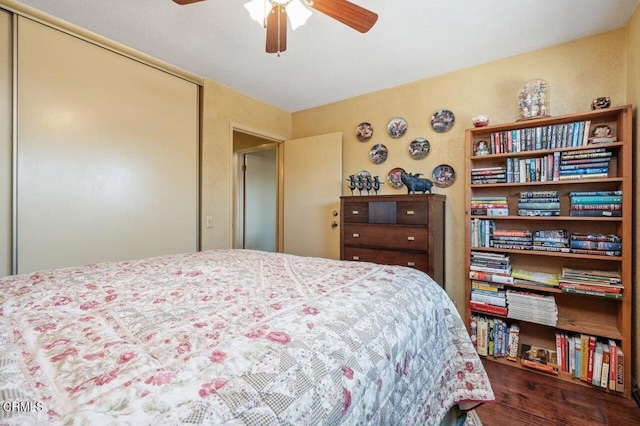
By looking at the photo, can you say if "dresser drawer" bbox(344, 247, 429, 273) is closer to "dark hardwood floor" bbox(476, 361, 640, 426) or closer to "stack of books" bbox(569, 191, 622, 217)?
"dark hardwood floor" bbox(476, 361, 640, 426)

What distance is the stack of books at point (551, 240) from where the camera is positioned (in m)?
2.04

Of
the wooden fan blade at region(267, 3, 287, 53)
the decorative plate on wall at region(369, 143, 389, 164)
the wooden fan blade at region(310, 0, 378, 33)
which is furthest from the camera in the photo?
the decorative plate on wall at region(369, 143, 389, 164)

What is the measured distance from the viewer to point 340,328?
2.56 feet

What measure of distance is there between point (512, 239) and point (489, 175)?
21.0 inches

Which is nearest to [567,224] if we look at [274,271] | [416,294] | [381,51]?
[416,294]

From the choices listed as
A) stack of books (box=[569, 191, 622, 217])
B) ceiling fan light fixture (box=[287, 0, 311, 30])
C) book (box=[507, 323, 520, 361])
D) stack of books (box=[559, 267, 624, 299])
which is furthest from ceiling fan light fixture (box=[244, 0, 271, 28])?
book (box=[507, 323, 520, 361])

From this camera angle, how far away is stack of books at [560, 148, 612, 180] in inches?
74.7

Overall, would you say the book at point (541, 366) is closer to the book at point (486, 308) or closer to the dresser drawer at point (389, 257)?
the book at point (486, 308)

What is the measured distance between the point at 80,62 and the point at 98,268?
1.63 metres

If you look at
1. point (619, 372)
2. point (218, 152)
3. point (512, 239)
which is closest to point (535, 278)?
point (512, 239)

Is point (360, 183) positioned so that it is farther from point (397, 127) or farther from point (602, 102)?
point (602, 102)

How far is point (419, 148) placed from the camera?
2805mm

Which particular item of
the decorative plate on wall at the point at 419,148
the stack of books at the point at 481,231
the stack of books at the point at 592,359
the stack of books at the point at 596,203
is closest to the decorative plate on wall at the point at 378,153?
the decorative plate on wall at the point at 419,148

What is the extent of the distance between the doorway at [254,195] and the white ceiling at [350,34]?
1.95 m
